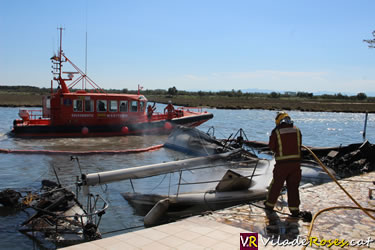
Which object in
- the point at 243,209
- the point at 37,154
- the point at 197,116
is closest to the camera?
the point at 243,209

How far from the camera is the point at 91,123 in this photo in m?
18.9

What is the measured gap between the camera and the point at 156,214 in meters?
6.55

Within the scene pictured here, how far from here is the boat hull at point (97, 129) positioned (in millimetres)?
18062

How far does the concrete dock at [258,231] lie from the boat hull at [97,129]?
1398 centimetres

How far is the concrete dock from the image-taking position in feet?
14.5

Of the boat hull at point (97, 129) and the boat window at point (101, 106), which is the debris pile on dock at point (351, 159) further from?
the boat window at point (101, 106)

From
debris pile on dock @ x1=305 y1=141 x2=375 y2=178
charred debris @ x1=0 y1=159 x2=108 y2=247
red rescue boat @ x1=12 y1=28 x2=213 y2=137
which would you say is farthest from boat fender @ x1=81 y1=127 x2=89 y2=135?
debris pile on dock @ x1=305 y1=141 x2=375 y2=178

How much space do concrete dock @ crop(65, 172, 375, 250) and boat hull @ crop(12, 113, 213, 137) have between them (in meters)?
14.0

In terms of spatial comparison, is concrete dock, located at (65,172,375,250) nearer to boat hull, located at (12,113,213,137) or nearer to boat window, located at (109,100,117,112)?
boat hull, located at (12,113,213,137)

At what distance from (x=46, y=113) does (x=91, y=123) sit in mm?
2494

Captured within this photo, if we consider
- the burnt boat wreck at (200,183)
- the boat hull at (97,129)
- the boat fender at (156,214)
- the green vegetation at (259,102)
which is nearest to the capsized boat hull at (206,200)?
the burnt boat wreck at (200,183)

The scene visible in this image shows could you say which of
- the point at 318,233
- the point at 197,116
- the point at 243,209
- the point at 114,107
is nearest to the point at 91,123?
the point at 114,107

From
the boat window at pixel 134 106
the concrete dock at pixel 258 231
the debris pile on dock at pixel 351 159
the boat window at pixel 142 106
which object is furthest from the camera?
the boat window at pixel 142 106

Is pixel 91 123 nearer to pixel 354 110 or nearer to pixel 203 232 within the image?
pixel 203 232
